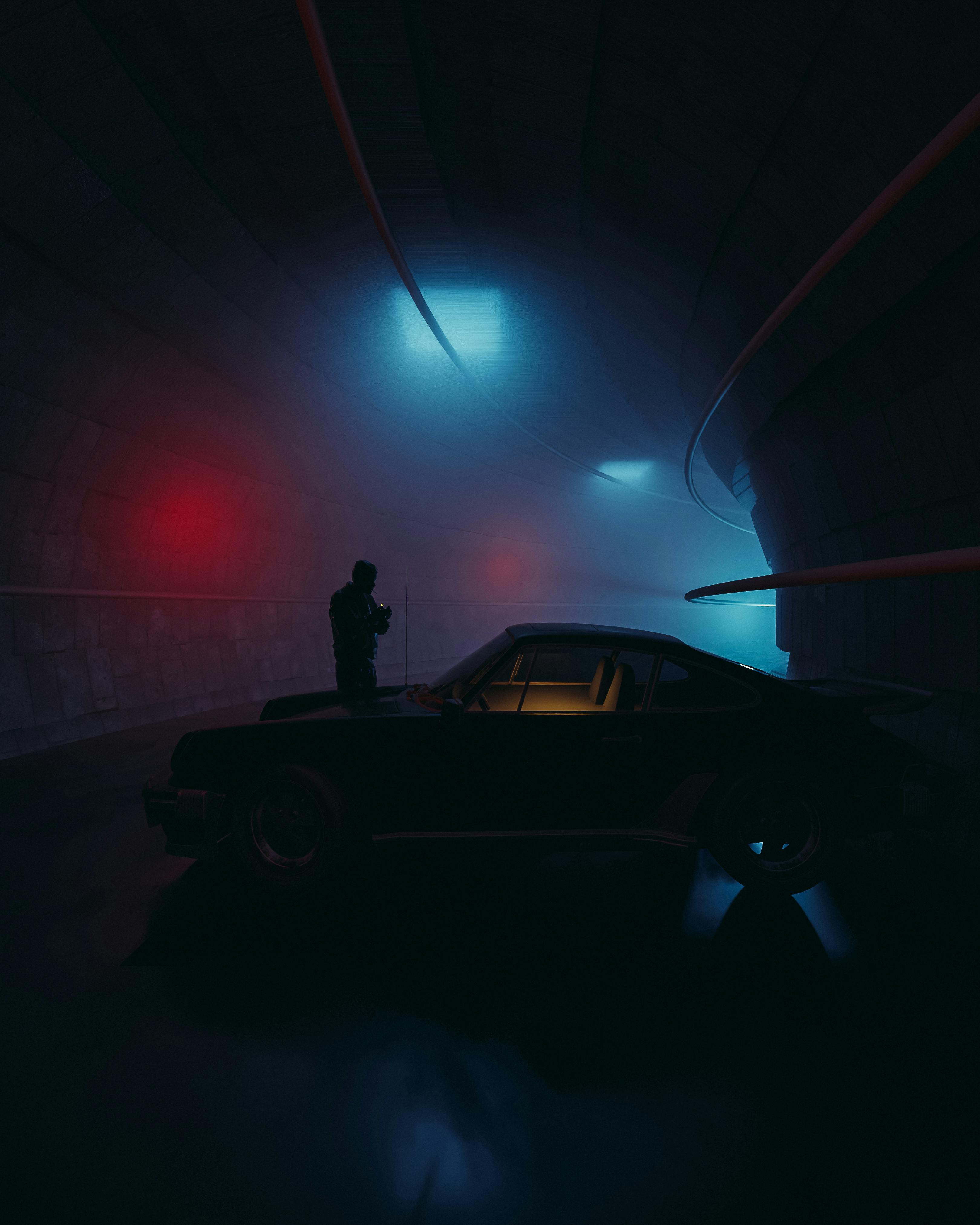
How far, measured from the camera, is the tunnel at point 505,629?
6.29 feet

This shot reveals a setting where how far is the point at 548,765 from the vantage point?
11.2ft

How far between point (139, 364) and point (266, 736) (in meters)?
5.46

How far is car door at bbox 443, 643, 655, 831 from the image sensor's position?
338cm

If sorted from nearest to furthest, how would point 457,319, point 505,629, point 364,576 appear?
point 505,629
point 364,576
point 457,319

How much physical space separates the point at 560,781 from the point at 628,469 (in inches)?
583

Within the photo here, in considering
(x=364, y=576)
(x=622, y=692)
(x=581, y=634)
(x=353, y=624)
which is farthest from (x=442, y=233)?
(x=622, y=692)

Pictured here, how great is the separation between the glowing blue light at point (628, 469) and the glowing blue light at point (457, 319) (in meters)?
7.41

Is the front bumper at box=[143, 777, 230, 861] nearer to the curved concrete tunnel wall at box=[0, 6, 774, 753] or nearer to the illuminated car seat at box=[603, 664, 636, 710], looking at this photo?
the illuminated car seat at box=[603, 664, 636, 710]

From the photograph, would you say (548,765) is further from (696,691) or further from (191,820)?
(191,820)

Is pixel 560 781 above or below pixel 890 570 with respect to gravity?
below

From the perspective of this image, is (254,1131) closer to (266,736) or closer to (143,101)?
(266,736)

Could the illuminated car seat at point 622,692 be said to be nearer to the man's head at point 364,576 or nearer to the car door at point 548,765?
the car door at point 548,765

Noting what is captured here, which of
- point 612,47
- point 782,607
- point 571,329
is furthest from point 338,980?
point 571,329

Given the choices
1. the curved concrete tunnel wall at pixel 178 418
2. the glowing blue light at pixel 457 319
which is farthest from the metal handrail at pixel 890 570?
the glowing blue light at pixel 457 319
